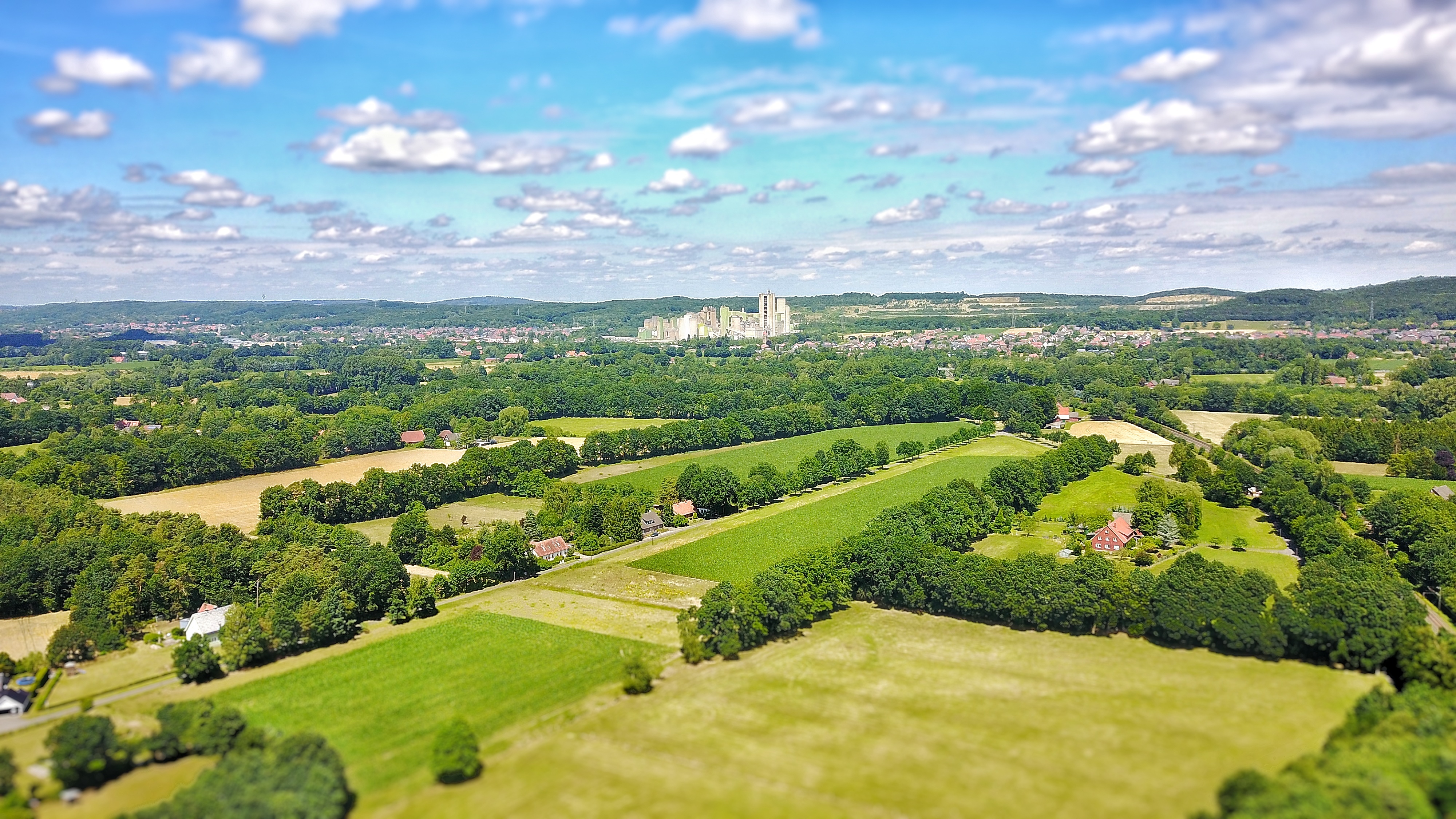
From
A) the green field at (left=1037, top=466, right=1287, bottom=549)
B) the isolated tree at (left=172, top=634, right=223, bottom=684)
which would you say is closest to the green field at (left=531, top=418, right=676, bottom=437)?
the green field at (left=1037, top=466, right=1287, bottom=549)

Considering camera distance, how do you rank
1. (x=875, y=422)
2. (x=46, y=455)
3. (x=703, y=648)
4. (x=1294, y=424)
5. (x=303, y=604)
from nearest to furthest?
(x=703, y=648)
(x=303, y=604)
(x=46, y=455)
(x=1294, y=424)
(x=875, y=422)

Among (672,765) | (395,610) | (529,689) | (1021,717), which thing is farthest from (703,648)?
(395,610)

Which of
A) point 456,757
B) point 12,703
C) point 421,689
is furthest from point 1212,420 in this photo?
point 12,703

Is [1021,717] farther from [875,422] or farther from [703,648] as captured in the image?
[875,422]

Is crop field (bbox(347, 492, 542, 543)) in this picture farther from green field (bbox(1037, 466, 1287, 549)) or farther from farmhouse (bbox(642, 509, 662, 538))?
green field (bbox(1037, 466, 1287, 549))

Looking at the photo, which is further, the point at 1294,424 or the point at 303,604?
the point at 1294,424

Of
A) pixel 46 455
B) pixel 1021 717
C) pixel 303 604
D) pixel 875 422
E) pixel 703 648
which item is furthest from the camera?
pixel 875 422

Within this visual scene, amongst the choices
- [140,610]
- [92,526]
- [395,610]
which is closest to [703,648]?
[395,610]
